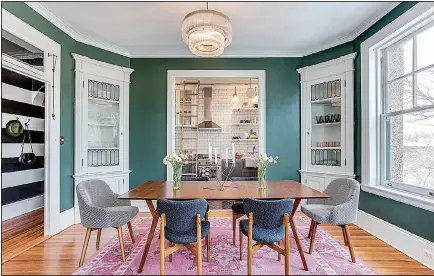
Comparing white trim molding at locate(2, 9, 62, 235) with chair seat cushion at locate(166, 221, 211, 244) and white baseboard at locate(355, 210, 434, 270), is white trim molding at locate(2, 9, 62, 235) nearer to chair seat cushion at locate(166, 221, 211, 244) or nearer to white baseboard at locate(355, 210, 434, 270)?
chair seat cushion at locate(166, 221, 211, 244)

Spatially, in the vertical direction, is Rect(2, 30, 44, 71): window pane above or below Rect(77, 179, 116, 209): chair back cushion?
above

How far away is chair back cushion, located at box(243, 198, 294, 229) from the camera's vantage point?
2.31 m

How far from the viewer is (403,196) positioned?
119 inches

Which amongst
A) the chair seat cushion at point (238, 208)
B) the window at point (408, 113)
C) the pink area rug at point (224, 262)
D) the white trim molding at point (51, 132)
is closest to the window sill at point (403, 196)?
the window at point (408, 113)

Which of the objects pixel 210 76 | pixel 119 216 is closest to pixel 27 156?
pixel 119 216

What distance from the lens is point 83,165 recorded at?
4215mm

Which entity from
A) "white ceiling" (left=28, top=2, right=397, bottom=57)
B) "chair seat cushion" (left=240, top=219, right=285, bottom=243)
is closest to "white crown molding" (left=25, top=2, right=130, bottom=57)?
"white ceiling" (left=28, top=2, right=397, bottom=57)

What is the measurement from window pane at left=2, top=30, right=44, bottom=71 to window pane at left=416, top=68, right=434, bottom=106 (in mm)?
4491

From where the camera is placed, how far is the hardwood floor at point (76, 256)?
2.61 metres

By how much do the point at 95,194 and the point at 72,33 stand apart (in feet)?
8.18

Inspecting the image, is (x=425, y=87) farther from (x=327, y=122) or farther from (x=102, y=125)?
(x=102, y=125)

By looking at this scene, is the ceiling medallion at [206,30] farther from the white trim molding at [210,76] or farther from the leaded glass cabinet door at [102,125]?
the leaded glass cabinet door at [102,125]

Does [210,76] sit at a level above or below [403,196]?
above

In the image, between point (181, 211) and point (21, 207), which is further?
point (21, 207)
